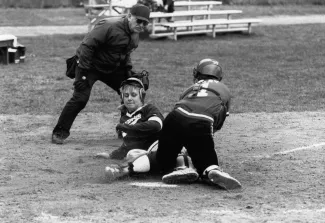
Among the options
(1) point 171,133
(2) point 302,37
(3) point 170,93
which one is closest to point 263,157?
(1) point 171,133

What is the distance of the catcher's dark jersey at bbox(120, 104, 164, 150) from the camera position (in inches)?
286

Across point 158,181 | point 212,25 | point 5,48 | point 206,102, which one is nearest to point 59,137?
point 158,181

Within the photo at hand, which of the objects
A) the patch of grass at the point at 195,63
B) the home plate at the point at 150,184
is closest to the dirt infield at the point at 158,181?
the home plate at the point at 150,184

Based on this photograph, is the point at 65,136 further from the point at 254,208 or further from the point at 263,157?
the point at 254,208

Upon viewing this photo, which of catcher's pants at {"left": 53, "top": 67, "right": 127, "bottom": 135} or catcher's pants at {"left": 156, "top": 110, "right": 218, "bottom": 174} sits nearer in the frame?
catcher's pants at {"left": 156, "top": 110, "right": 218, "bottom": 174}

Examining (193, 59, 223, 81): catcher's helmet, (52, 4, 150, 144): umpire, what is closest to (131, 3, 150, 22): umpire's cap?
(52, 4, 150, 144): umpire

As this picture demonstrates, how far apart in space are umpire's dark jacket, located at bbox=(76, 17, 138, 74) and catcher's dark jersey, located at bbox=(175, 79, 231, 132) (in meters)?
1.61

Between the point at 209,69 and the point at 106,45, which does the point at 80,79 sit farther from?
the point at 209,69

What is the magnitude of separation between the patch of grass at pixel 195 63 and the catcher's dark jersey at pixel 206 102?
375 cm

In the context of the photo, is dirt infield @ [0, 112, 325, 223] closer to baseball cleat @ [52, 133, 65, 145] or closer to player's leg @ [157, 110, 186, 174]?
baseball cleat @ [52, 133, 65, 145]

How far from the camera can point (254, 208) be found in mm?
6062

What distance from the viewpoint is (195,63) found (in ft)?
51.9

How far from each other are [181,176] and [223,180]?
16.5 inches

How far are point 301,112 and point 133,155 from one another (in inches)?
158
